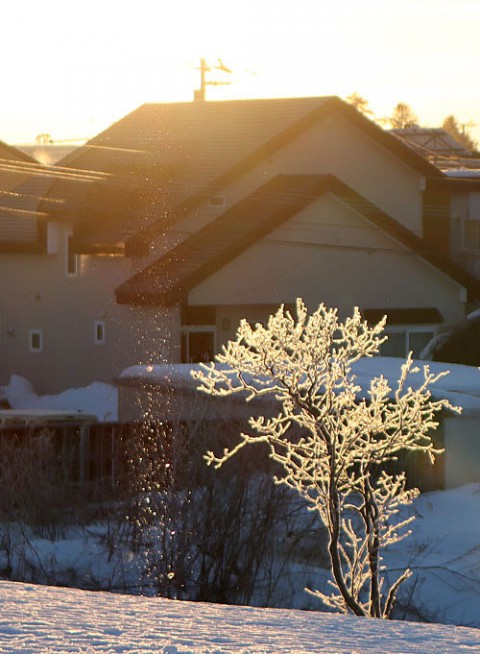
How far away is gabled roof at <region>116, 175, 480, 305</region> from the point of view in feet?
104

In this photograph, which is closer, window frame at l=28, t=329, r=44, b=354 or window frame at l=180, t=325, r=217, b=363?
window frame at l=180, t=325, r=217, b=363

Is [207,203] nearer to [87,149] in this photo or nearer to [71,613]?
[87,149]

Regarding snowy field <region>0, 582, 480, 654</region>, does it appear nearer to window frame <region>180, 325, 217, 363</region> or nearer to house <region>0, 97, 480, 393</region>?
house <region>0, 97, 480, 393</region>

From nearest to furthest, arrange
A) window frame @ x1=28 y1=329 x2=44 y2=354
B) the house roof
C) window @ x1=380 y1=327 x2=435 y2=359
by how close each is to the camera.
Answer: the house roof, window @ x1=380 y1=327 x2=435 y2=359, window frame @ x1=28 y1=329 x2=44 y2=354

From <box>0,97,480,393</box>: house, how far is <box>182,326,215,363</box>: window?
34mm

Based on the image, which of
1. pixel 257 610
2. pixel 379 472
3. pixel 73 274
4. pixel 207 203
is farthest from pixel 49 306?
pixel 257 610

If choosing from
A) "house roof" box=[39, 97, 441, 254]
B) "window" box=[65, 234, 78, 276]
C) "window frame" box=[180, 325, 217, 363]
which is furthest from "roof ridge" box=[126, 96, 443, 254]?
"window" box=[65, 234, 78, 276]

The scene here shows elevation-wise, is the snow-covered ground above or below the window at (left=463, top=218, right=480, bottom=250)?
below

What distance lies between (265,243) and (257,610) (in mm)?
26877

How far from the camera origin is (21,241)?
119ft

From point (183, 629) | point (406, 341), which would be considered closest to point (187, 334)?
point (406, 341)

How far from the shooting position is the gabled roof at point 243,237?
31.8 meters

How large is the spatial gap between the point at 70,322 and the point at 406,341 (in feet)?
29.2

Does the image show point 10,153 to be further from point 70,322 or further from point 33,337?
point 70,322
